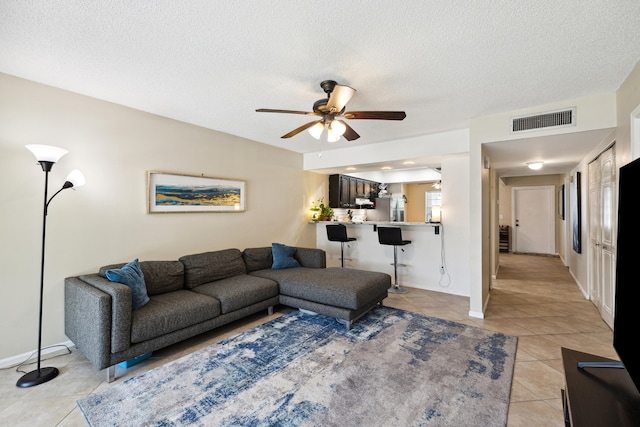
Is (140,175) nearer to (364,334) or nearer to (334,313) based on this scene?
(334,313)

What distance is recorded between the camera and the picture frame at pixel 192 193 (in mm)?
3501

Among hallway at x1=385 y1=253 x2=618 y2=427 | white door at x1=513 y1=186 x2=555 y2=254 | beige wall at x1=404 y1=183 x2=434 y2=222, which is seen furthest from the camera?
beige wall at x1=404 y1=183 x2=434 y2=222

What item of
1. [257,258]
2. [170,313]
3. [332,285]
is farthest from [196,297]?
[332,285]

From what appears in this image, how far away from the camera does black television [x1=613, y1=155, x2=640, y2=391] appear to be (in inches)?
46.7

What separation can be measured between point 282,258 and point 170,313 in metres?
1.92

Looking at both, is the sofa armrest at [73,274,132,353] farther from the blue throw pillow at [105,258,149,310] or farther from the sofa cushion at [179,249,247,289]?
the sofa cushion at [179,249,247,289]

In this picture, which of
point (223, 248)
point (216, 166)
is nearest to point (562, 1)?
point (216, 166)

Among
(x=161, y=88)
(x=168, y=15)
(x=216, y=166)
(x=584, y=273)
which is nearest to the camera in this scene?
(x=168, y=15)

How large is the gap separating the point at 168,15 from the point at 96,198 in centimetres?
217

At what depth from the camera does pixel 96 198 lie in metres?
3.00

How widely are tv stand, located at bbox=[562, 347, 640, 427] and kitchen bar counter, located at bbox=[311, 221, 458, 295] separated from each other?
329 centimetres

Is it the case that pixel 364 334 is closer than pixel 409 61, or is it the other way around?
pixel 409 61

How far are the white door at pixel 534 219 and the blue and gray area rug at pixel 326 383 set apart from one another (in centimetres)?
702

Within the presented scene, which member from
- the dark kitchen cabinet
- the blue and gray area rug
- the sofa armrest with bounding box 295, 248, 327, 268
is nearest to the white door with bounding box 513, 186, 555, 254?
the dark kitchen cabinet
